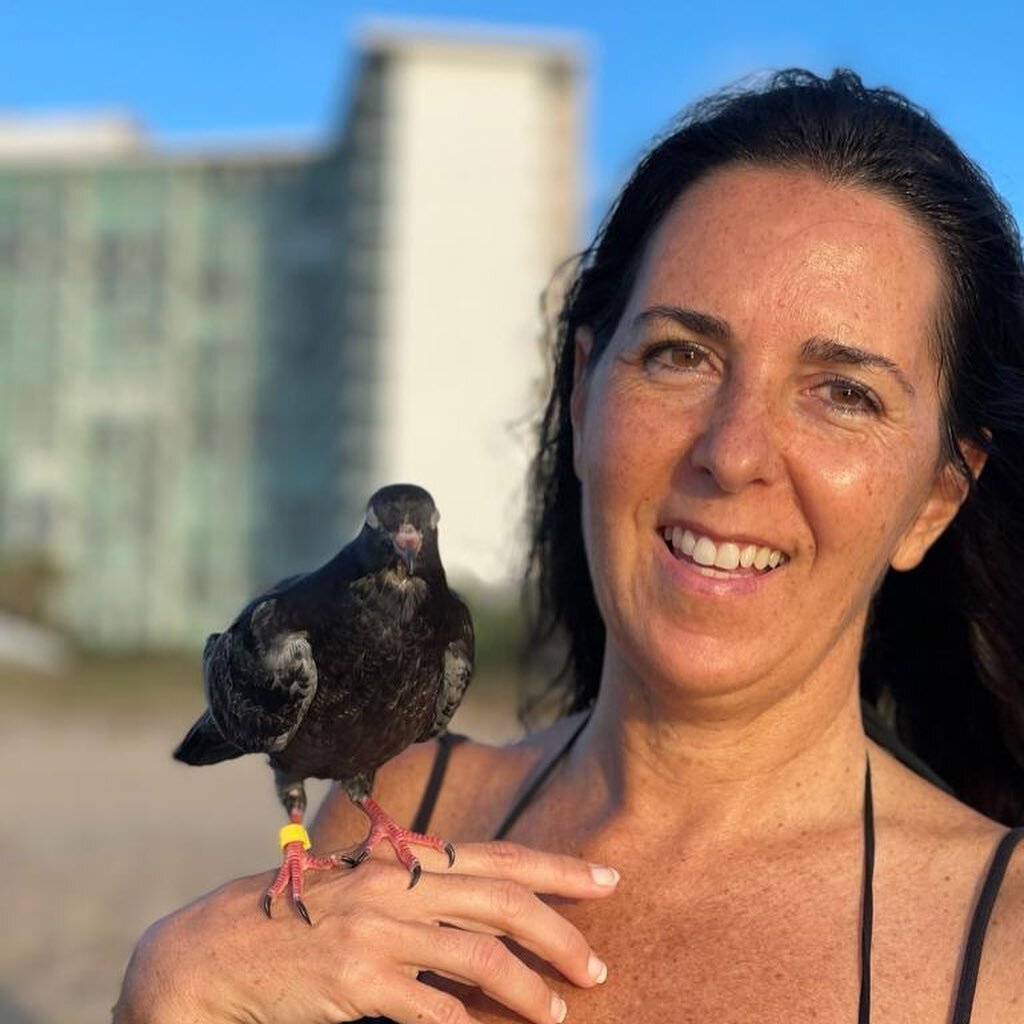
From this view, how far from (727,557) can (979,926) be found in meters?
0.71

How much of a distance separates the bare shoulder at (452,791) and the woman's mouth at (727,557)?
761 millimetres

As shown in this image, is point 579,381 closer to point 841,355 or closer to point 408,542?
point 408,542

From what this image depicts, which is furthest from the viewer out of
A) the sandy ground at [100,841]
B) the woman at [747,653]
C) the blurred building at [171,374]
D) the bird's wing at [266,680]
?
the blurred building at [171,374]

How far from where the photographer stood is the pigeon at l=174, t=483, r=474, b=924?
2697 mm

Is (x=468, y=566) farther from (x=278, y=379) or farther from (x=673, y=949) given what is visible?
(x=673, y=949)

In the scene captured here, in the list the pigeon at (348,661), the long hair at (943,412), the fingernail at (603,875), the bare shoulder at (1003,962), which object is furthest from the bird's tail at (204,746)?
the bare shoulder at (1003,962)

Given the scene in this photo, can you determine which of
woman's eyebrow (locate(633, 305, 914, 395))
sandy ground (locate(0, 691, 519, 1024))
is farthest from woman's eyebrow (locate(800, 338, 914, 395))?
sandy ground (locate(0, 691, 519, 1024))

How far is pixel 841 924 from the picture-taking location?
236 centimetres

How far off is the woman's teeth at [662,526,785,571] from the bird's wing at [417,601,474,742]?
2.11 feet

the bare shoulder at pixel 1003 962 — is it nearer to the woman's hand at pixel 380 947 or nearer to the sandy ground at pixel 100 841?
the woman's hand at pixel 380 947

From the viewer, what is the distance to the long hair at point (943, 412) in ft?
8.29

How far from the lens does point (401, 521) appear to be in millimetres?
2740

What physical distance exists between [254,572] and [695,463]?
3459 centimetres

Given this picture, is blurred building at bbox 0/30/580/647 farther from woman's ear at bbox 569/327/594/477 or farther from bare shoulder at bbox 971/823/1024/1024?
bare shoulder at bbox 971/823/1024/1024
